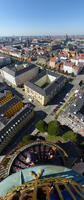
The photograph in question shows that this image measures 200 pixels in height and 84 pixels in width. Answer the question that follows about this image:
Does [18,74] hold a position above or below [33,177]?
above

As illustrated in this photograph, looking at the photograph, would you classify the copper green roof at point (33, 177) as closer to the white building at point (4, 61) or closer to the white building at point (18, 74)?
the white building at point (18, 74)

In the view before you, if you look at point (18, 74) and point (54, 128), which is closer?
Result: point (54, 128)

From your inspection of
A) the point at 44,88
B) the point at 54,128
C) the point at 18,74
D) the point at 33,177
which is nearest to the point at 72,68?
the point at 44,88

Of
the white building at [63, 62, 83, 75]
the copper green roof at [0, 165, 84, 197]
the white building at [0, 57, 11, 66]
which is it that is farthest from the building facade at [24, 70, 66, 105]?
the white building at [0, 57, 11, 66]

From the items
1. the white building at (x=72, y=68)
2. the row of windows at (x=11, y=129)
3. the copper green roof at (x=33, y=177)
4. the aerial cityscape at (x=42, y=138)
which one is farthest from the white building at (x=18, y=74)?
the copper green roof at (x=33, y=177)

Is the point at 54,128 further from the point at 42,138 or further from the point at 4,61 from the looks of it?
the point at 4,61

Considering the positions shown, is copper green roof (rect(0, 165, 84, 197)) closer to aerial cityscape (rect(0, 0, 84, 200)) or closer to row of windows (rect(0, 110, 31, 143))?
aerial cityscape (rect(0, 0, 84, 200))

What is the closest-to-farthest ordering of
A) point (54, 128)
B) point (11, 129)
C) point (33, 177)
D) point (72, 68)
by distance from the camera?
1. point (33, 177)
2. point (54, 128)
3. point (11, 129)
4. point (72, 68)

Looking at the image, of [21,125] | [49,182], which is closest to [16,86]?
[21,125]

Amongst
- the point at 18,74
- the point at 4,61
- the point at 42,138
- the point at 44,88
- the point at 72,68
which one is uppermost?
the point at 4,61

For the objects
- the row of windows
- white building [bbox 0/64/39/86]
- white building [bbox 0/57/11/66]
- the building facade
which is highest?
white building [bbox 0/57/11/66]

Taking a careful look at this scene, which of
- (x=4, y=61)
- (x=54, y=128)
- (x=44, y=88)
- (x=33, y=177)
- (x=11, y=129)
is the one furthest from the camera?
(x=4, y=61)

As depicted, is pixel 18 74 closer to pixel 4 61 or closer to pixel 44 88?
pixel 44 88
